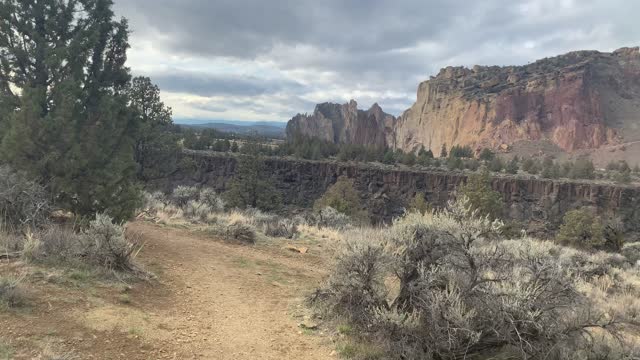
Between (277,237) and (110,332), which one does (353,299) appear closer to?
(110,332)

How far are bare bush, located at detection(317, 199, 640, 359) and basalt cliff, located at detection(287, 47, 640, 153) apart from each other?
100761 mm

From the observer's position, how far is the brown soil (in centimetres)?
463

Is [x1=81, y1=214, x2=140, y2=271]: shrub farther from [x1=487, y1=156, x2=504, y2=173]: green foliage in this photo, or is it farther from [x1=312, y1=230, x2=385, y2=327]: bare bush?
[x1=487, y1=156, x2=504, y2=173]: green foliage

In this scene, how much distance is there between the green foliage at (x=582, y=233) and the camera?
2067 cm

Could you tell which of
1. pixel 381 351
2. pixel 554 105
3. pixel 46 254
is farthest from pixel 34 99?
pixel 554 105

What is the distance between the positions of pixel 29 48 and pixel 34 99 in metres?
1.58

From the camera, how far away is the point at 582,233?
2161 centimetres

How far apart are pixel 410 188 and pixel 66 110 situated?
51.1 m

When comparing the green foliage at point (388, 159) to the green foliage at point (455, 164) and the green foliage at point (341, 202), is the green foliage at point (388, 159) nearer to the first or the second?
the green foliage at point (455, 164)

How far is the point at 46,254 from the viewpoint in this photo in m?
6.70

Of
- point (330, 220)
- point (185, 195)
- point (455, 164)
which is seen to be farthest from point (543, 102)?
point (185, 195)

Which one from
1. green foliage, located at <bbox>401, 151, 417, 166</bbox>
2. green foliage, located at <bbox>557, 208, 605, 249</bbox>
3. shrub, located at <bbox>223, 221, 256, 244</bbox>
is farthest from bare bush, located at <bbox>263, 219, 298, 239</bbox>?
green foliage, located at <bbox>401, 151, 417, 166</bbox>

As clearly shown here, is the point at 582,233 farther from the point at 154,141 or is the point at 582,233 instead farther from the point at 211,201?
the point at 154,141

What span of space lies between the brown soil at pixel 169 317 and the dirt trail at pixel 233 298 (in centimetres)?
1
